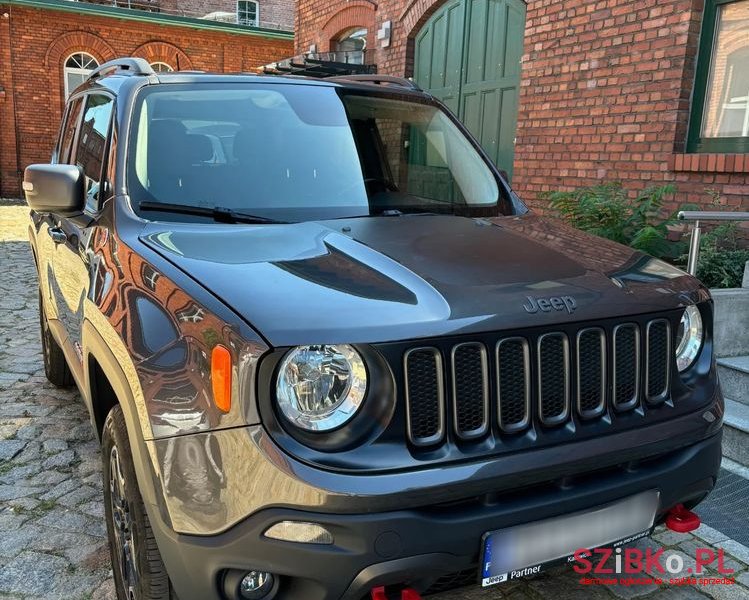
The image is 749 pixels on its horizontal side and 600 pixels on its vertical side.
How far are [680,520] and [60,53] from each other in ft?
71.0

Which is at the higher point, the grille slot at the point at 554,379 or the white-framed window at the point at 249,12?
the white-framed window at the point at 249,12

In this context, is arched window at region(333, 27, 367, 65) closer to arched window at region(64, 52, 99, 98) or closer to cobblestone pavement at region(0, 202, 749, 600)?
cobblestone pavement at region(0, 202, 749, 600)

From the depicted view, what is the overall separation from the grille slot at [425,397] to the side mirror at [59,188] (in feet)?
5.59

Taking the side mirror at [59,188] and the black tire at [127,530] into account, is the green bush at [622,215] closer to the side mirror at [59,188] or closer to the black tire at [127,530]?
the side mirror at [59,188]

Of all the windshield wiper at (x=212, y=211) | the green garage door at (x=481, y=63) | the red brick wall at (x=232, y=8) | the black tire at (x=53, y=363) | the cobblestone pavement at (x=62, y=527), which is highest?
the red brick wall at (x=232, y=8)

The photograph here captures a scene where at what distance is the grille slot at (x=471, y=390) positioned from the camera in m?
1.79

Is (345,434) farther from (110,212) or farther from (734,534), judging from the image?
(734,534)

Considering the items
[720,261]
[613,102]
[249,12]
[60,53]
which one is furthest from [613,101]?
[249,12]

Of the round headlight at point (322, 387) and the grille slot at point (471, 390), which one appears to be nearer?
the round headlight at point (322, 387)

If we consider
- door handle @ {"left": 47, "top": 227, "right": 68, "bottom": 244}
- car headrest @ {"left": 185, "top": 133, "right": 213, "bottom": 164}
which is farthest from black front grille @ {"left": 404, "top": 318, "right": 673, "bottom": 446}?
door handle @ {"left": 47, "top": 227, "right": 68, "bottom": 244}

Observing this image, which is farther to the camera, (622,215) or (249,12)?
(249,12)

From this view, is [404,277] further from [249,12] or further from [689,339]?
[249,12]

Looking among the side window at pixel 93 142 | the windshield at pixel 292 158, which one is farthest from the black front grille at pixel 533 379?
the side window at pixel 93 142

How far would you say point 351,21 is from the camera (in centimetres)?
1116
